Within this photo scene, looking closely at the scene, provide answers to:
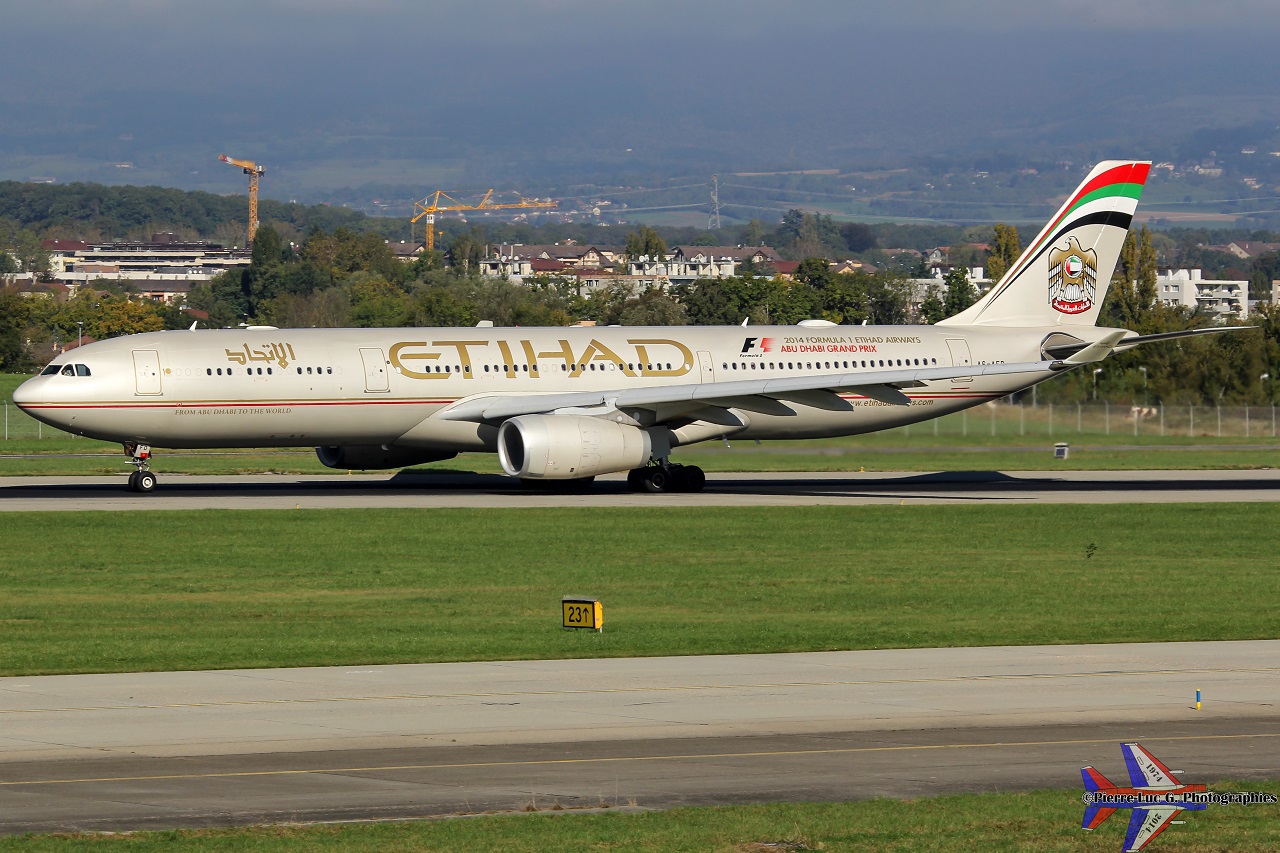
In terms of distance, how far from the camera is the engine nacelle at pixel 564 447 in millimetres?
42625

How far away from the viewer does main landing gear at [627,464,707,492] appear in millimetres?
46781

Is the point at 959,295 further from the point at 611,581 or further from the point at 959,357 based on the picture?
the point at 611,581

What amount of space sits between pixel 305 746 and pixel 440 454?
31.0m

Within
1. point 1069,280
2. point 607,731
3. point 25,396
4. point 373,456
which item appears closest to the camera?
point 607,731

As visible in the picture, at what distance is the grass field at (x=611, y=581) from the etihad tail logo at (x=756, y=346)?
8.15 m

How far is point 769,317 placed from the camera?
6122 inches

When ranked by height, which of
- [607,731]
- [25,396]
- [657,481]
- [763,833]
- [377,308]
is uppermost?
[377,308]

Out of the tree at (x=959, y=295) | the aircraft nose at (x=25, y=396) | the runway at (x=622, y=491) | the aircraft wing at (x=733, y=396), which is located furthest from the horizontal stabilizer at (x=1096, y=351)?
the tree at (x=959, y=295)

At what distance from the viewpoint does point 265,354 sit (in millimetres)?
44875

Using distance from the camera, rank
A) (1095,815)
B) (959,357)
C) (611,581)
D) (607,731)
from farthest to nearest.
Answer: (959,357) → (611,581) → (607,731) → (1095,815)

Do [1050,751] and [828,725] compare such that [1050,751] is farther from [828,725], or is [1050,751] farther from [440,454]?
[440,454]

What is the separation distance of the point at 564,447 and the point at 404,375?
519 centimetres

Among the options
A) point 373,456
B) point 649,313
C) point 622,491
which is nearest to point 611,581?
point 622,491

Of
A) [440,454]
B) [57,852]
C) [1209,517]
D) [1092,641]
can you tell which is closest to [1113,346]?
[1209,517]
